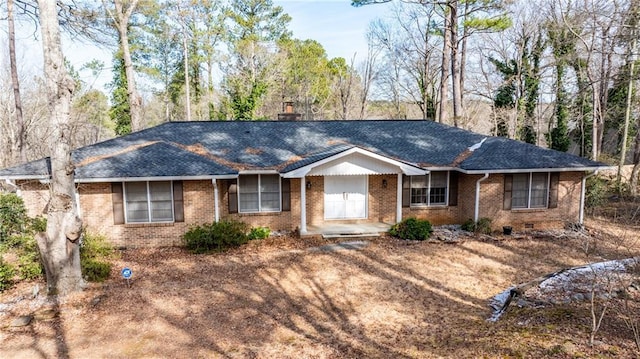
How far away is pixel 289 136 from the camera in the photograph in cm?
1747

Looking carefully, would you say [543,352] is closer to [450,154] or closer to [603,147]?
[450,154]

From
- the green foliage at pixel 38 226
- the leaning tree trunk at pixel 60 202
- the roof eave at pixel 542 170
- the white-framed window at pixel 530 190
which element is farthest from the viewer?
the white-framed window at pixel 530 190

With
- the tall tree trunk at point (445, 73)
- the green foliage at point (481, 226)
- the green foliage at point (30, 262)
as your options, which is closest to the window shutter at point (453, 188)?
the green foliage at point (481, 226)

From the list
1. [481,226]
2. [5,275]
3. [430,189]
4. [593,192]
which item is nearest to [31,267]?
[5,275]

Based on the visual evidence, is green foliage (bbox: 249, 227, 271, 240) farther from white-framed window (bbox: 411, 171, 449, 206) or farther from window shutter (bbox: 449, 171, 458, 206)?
window shutter (bbox: 449, 171, 458, 206)

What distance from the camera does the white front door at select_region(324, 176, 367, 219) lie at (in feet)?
50.5

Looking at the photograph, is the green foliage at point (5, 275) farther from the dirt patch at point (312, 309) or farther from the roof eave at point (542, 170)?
the roof eave at point (542, 170)

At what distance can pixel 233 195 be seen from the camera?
14430 mm

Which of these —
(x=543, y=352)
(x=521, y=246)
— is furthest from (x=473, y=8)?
(x=543, y=352)

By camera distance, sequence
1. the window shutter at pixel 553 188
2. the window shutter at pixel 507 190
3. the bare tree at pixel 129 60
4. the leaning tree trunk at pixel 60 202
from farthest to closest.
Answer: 1. the bare tree at pixel 129 60
2. the window shutter at pixel 553 188
3. the window shutter at pixel 507 190
4. the leaning tree trunk at pixel 60 202

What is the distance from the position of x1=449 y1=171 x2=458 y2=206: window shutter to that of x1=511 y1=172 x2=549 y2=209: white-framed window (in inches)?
83.5

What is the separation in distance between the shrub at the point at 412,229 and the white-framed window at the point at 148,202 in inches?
314

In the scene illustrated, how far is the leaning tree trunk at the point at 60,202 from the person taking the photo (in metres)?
9.14

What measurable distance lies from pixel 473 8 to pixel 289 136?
14557 millimetres
